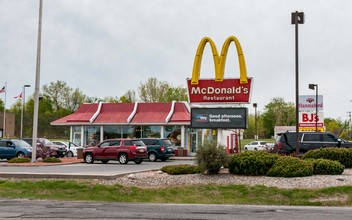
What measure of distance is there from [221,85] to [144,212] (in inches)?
642

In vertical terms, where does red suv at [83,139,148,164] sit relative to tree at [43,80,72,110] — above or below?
below

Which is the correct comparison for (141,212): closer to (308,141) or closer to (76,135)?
(308,141)

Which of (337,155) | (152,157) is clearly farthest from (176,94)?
(337,155)

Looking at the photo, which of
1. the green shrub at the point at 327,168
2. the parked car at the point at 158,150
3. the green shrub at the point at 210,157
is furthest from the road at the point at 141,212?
the parked car at the point at 158,150

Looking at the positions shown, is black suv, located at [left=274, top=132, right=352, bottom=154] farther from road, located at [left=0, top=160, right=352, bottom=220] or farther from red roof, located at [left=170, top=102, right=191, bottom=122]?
red roof, located at [left=170, top=102, right=191, bottom=122]

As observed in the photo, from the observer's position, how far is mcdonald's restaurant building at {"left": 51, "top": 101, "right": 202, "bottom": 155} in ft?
170

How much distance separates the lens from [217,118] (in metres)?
27.3

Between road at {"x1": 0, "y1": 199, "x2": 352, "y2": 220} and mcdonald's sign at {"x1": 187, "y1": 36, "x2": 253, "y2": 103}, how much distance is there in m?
14.5

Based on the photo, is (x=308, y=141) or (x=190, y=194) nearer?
(x=190, y=194)

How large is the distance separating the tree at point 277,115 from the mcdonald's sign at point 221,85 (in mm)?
104295

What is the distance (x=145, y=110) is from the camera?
2149 inches

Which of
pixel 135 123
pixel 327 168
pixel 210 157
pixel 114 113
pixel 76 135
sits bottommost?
pixel 327 168

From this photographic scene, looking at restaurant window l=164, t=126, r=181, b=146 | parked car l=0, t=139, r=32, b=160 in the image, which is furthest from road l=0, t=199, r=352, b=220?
restaurant window l=164, t=126, r=181, b=146

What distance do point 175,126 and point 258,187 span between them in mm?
33727
